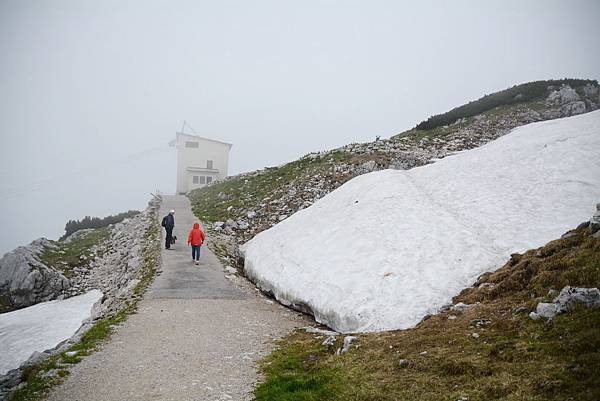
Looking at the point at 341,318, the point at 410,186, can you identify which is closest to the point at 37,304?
the point at 341,318

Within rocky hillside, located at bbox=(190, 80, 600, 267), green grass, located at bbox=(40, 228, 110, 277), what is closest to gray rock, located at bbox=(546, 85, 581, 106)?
rocky hillside, located at bbox=(190, 80, 600, 267)

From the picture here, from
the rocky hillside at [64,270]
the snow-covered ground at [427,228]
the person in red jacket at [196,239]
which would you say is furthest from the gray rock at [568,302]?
the person in red jacket at [196,239]

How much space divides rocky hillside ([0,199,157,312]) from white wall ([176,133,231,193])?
3705 centimetres

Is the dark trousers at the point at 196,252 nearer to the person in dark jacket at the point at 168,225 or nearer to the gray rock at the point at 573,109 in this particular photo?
the person in dark jacket at the point at 168,225

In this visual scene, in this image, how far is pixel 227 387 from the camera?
8.43 metres

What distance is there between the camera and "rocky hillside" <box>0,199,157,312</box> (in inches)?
963

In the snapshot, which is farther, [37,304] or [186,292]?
[37,304]

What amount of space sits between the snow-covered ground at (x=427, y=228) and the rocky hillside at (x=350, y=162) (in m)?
6.98

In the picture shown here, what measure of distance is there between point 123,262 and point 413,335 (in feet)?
76.9

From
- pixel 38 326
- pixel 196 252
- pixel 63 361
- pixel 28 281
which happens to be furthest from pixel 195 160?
pixel 63 361

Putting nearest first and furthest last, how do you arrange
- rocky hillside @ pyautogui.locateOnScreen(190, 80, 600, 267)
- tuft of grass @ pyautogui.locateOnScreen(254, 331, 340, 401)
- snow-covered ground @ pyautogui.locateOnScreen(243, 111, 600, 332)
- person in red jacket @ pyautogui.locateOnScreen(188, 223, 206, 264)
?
tuft of grass @ pyautogui.locateOnScreen(254, 331, 340, 401)
snow-covered ground @ pyautogui.locateOnScreen(243, 111, 600, 332)
person in red jacket @ pyautogui.locateOnScreen(188, 223, 206, 264)
rocky hillside @ pyautogui.locateOnScreen(190, 80, 600, 267)

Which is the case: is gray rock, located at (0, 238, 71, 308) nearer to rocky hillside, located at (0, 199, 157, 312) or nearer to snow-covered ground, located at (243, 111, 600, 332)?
rocky hillside, located at (0, 199, 157, 312)

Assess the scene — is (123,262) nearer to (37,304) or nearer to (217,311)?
(37,304)

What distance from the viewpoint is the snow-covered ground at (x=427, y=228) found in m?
13.0
